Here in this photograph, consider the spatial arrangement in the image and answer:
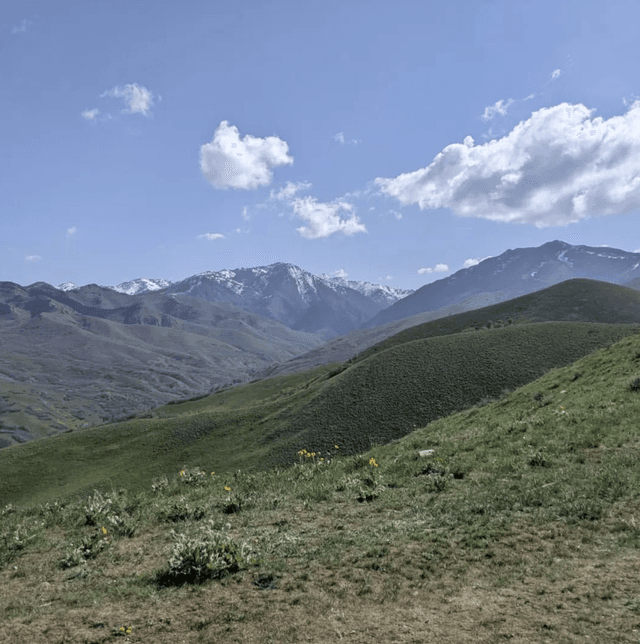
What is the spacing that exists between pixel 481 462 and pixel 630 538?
7.07m

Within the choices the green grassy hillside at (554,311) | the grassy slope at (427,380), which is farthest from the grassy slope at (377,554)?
the green grassy hillside at (554,311)

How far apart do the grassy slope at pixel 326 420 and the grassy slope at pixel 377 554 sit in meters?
28.4

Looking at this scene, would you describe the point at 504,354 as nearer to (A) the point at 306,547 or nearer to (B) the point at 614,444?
(B) the point at 614,444

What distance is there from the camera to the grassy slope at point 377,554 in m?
7.55

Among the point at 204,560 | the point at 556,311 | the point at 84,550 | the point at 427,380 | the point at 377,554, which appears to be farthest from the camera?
the point at 556,311

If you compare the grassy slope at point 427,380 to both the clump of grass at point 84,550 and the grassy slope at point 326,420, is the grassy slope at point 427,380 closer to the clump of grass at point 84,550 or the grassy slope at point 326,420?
the grassy slope at point 326,420

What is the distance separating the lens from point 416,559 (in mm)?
9734

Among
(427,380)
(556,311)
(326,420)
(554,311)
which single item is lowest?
(326,420)

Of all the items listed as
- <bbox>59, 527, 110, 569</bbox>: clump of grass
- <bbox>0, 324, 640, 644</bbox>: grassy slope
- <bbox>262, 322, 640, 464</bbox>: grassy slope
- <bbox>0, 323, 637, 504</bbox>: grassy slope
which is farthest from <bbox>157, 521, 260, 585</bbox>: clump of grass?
<bbox>262, 322, 640, 464</bbox>: grassy slope

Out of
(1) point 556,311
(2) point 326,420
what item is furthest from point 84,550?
(1) point 556,311

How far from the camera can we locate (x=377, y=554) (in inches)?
401

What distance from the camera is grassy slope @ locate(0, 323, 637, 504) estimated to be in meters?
48.2

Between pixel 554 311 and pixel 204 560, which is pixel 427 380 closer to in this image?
pixel 204 560

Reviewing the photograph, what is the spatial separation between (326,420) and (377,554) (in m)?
41.2
